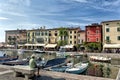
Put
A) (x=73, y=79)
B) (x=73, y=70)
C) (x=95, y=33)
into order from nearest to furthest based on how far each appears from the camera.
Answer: (x=73, y=79) → (x=73, y=70) → (x=95, y=33)

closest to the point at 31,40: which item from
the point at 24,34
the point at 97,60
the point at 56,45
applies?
the point at 24,34

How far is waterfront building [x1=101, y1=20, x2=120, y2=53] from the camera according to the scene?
61.4m

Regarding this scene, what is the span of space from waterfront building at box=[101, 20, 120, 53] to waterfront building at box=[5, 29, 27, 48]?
46.2 meters

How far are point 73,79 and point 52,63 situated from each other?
42.0ft

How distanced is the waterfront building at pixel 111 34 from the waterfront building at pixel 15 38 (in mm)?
46231

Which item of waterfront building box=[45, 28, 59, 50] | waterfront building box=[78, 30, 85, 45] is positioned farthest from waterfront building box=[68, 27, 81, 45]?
waterfront building box=[45, 28, 59, 50]

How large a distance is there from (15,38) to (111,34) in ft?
182

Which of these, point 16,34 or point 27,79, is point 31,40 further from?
point 27,79

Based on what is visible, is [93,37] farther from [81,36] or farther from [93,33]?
[81,36]

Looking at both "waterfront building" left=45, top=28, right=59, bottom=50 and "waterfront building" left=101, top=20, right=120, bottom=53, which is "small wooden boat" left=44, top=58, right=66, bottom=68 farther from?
"waterfront building" left=45, top=28, right=59, bottom=50

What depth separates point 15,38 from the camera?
9844 cm

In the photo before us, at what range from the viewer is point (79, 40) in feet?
251

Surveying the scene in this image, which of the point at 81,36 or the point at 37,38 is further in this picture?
the point at 37,38

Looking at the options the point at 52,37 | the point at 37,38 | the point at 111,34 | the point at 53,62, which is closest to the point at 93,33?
the point at 111,34
